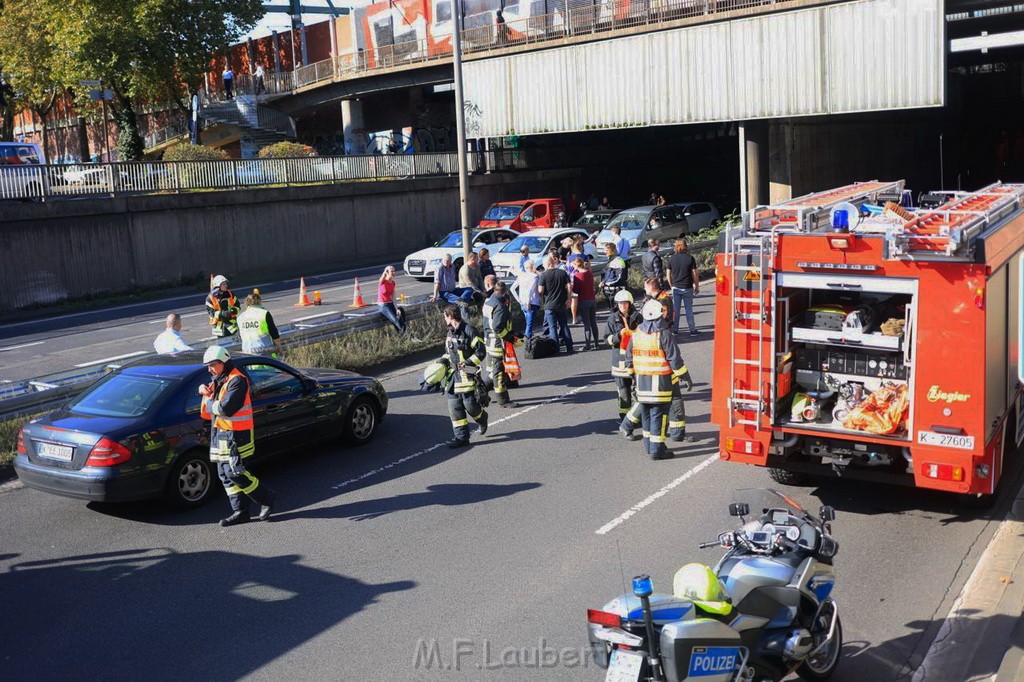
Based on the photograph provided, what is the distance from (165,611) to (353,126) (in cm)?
4358

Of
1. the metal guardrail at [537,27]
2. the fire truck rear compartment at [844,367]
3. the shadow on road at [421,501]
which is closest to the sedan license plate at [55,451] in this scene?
the shadow on road at [421,501]

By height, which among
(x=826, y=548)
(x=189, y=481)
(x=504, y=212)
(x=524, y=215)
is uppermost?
(x=504, y=212)

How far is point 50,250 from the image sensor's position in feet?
87.6

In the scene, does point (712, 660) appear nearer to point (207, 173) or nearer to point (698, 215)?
point (698, 215)

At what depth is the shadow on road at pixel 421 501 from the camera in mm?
9461

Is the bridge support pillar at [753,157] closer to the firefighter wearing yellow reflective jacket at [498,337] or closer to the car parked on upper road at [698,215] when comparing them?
the car parked on upper road at [698,215]

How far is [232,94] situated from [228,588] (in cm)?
5039

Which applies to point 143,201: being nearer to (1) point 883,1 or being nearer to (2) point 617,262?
(2) point 617,262

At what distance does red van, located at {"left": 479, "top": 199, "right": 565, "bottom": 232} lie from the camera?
31734 millimetres

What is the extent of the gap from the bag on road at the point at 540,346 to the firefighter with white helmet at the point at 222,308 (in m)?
4.74

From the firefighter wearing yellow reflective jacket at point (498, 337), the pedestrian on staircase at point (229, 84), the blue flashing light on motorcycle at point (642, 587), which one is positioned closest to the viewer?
the blue flashing light on motorcycle at point (642, 587)

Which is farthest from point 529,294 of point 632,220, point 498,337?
point 632,220

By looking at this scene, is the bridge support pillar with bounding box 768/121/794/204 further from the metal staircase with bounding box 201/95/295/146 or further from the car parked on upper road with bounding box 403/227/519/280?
the metal staircase with bounding box 201/95/295/146

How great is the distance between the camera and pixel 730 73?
29516mm
